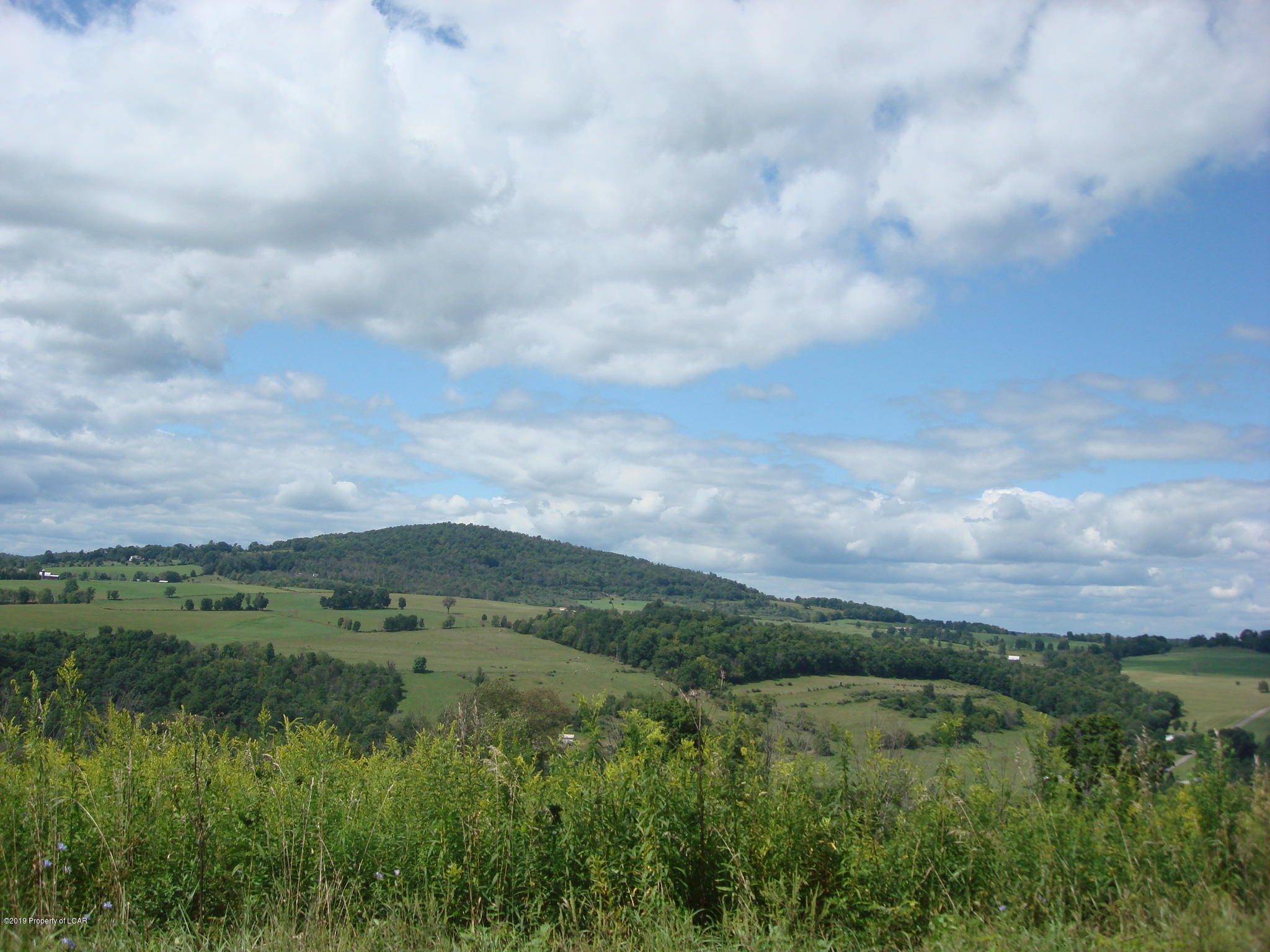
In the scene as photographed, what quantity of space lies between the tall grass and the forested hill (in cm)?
12604

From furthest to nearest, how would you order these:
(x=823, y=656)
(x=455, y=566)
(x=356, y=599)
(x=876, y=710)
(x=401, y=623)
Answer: (x=455, y=566) < (x=356, y=599) < (x=401, y=623) < (x=823, y=656) < (x=876, y=710)

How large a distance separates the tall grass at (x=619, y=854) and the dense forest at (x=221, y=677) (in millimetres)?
23816

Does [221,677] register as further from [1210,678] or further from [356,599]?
[1210,678]

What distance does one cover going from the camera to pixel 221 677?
4306 cm

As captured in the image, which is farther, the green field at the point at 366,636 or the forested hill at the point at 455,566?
the forested hill at the point at 455,566

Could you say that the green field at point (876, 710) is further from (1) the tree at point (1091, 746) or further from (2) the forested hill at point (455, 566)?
Result: (2) the forested hill at point (455, 566)

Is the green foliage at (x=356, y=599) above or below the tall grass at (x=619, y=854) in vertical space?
below

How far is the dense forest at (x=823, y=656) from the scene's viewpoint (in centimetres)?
6144

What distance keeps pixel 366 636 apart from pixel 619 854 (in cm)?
8414

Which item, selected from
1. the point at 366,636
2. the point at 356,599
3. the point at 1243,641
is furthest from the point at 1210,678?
the point at 356,599

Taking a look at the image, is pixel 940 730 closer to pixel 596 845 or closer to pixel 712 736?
pixel 712 736

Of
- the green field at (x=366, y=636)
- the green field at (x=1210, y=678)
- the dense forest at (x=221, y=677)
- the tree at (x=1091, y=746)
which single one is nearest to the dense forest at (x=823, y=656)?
the green field at (x=1210, y=678)

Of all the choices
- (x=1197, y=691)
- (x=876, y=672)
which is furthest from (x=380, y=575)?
(x=1197, y=691)

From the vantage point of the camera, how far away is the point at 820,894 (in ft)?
15.7
